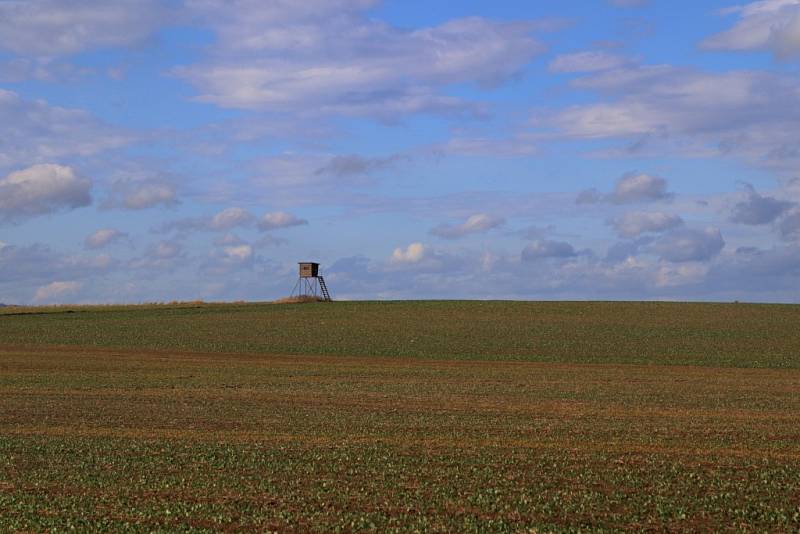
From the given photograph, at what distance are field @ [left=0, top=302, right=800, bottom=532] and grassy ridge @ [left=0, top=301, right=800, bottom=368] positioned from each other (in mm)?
732

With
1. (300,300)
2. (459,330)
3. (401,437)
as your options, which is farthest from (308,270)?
(401,437)

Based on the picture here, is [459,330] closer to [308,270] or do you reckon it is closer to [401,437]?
[308,270]

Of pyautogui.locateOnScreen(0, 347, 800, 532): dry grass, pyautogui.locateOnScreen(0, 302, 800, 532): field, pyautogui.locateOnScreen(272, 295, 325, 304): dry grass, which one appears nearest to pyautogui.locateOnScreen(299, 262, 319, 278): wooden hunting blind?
pyautogui.locateOnScreen(272, 295, 325, 304): dry grass

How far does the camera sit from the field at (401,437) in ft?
53.6

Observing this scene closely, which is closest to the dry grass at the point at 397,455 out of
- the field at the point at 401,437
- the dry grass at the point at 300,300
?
the field at the point at 401,437

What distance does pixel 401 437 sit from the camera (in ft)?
82.3

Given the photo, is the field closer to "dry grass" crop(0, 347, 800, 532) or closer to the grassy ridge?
→ "dry grass" crop(0, 347, 800, 532)

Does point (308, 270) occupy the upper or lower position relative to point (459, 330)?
upper

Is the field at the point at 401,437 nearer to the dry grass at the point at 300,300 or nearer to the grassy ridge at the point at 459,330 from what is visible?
the grassy ridge at the point at 459,330

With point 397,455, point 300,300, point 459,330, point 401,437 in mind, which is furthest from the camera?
point 300,300

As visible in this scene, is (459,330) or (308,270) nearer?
(459,330)

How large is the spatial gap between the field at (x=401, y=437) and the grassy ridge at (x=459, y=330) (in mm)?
732

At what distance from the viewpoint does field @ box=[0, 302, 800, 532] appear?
16.3m

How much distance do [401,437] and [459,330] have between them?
5177 cm
